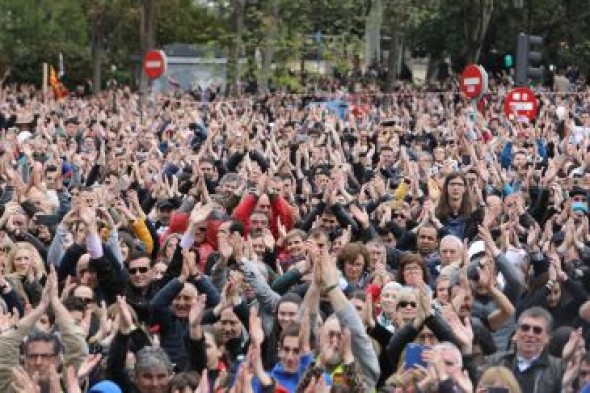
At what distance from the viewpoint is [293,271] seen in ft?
36.7

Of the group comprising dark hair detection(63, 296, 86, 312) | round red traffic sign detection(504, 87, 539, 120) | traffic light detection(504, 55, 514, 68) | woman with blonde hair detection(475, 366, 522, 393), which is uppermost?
woman with blonde hair detection(475, 366, 522, 393)

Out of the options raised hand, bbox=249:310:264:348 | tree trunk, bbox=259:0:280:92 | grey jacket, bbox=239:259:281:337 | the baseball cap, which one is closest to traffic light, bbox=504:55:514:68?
tree trunk, bbox=259:0:280:92

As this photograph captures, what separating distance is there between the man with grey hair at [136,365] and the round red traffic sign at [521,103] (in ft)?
50.5

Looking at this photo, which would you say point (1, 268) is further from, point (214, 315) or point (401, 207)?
point (401, 207)

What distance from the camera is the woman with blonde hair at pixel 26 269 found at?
37.9 ft

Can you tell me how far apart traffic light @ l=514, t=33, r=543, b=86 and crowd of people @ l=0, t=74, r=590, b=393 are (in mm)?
2430

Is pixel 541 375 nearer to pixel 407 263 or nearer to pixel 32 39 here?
pixel 407 263

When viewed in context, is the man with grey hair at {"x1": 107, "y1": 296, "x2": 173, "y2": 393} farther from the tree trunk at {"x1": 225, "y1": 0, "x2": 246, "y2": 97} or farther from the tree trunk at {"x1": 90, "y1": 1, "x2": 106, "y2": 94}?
the tree trunk at {"x1": 90, "y1": 1, "x2": 106, "y2": 94}

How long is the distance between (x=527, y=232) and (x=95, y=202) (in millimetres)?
3530

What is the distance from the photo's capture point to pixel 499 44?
58688mm

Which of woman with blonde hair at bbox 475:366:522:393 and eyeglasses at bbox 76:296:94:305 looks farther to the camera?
eyeglasses at bbox 76:296:94:305

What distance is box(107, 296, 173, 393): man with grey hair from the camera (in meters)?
8.43

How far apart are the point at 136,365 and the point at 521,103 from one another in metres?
16.3

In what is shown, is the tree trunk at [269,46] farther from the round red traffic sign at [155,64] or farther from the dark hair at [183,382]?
the dark hair at [183,382]
